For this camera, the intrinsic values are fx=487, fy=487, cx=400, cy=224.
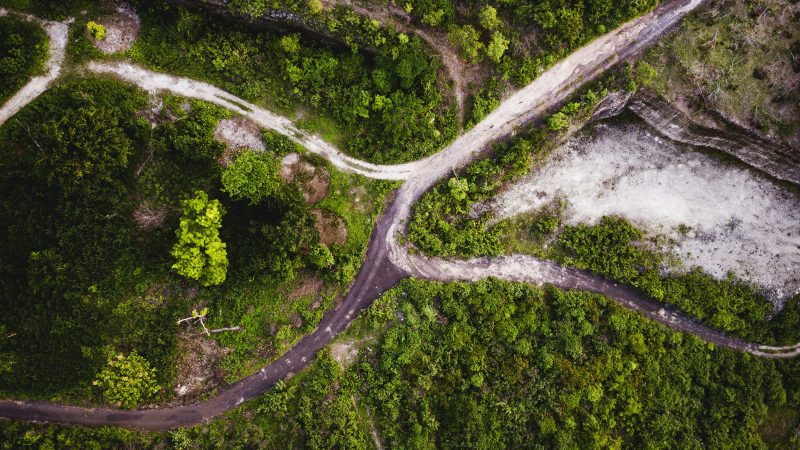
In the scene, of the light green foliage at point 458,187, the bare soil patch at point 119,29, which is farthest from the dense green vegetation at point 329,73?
the light green foliage at point 458,187

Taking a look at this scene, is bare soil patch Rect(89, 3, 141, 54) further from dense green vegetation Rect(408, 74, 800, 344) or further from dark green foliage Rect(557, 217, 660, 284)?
dark green foliage Rect(557, 217, 660, 284)

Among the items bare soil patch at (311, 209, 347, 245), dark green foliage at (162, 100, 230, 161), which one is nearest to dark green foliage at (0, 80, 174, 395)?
dark green foliage at (162, 100, 230, 161)

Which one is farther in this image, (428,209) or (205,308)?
(428,209)

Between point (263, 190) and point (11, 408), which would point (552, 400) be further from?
point (11, 408)

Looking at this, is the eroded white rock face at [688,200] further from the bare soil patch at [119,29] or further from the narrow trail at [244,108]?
the bare soil patch at [119,29]

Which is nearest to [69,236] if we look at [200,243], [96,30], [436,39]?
[200,243]

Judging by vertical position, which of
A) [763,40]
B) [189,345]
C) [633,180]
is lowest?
[189,345]

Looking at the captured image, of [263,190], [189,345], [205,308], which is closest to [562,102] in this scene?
[263,190]

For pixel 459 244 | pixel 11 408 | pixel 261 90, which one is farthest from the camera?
pixel 459 244

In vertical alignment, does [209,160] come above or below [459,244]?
above
